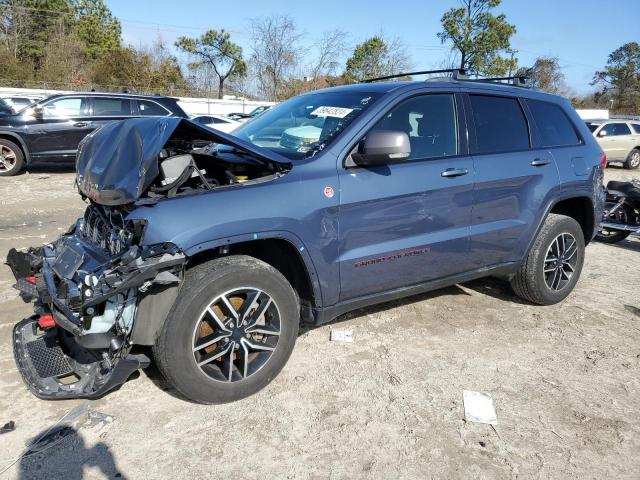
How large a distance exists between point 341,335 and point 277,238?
1282 mm

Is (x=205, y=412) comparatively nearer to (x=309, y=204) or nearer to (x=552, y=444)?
(x=309, y=204)

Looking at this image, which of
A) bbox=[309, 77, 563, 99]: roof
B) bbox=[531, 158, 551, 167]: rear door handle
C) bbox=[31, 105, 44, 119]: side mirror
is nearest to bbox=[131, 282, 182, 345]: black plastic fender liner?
bbox=[309, 77, 563, 99]: roof

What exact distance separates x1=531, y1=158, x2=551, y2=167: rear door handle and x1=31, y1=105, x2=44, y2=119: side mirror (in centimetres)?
1004

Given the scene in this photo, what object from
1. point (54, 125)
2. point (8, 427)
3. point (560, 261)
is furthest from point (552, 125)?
point (54, 125)

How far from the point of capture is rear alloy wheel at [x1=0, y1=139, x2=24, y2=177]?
10.4 meters

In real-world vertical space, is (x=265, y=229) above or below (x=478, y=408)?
above

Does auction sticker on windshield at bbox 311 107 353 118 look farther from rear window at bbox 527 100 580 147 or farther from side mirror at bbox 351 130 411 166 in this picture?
rear window at bbox 527 100 580 147

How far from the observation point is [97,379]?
107 inches

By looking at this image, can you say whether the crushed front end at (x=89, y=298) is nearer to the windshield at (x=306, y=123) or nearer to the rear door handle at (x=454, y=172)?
the windshield at (x=306, y=123)

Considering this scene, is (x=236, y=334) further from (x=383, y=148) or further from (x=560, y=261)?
(x=560, y=261)

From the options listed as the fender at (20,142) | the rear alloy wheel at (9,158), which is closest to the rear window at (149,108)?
the fender at (20,142)

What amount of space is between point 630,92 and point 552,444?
192 ft

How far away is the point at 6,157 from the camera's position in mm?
10391

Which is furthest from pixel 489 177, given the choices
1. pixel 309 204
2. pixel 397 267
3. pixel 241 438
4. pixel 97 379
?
pixel 97 379
